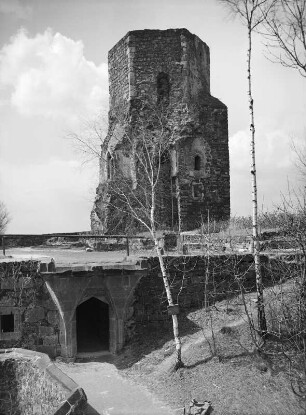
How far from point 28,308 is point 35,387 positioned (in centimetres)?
314

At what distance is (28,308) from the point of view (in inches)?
495

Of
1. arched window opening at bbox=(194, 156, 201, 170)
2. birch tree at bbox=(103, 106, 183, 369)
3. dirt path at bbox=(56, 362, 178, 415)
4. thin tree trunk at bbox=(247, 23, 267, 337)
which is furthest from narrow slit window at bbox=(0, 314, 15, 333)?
arched window opening at bbox=(194, 156, 201, 170)

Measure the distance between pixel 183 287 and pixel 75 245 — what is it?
8312mm

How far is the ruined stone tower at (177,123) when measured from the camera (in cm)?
2203

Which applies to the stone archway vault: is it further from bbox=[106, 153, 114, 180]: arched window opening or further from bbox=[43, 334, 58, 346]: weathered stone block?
bbox=[106, 153, 114, 180]: arched window opening

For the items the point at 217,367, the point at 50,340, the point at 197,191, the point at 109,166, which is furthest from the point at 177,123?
the point at 217,367

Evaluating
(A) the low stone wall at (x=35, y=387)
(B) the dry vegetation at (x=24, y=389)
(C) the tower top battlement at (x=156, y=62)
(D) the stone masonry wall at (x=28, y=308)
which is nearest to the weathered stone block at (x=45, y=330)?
(D) the stone masonry wall at (x=28, y=308)

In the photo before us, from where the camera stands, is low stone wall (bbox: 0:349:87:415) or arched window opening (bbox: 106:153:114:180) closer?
low stone wall (bbox: 0:349:87:415)

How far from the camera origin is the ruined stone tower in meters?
22.0

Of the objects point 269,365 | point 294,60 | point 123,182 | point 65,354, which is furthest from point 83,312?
point 294,60

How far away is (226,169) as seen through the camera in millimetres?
23016

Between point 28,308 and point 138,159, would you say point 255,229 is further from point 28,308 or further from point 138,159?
point 138,159

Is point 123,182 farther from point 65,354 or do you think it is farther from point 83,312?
point 65,354

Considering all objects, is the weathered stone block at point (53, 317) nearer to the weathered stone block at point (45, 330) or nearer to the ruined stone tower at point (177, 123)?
the weathered stone block at point (45, 330)
